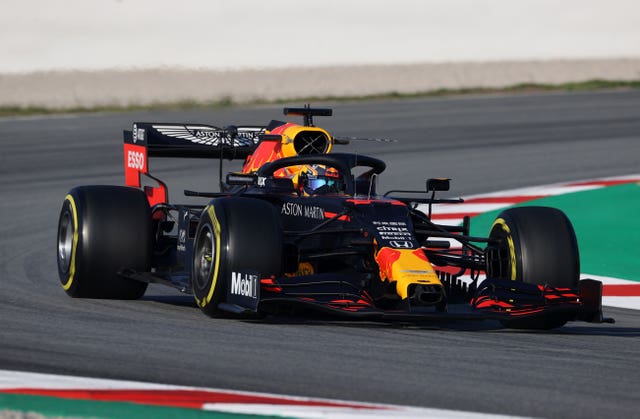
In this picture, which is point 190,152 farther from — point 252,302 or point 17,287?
point 252,302

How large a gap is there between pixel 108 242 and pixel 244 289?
1.93 m

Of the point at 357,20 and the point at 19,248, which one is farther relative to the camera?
the point at 357,20

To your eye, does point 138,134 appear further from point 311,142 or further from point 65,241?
point 311,142

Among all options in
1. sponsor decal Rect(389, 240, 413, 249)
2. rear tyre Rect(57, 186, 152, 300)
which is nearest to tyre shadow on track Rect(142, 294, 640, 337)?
sponsor decal Rect(389, 240, 413, 249)

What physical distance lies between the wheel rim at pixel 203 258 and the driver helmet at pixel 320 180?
1.13 m

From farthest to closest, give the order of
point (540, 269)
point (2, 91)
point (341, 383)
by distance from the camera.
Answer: point (2, 91)
point (540, 269)
point (341, 383)

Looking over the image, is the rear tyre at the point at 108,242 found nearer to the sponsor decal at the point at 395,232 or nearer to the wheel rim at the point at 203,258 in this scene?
the wheel rim at the point at 203,258

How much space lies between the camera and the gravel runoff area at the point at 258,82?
94.9 ft

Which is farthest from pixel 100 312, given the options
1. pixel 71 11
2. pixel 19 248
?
pixel 71 11

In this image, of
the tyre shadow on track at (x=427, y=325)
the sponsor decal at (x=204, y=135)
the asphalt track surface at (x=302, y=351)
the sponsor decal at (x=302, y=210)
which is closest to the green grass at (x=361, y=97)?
the asphalt track surface at (x=302, y=351)

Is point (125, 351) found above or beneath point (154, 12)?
beneath

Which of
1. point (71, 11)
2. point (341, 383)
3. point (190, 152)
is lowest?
point (341, 383)

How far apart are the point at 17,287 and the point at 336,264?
9.32ft

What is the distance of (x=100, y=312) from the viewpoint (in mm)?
9031
